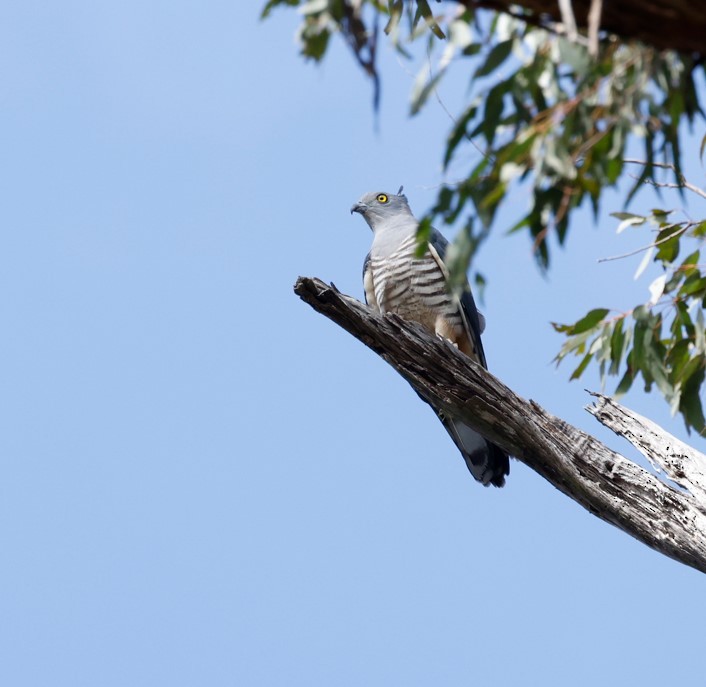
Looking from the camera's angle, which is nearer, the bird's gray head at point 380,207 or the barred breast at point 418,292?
the barred breast at point 418,292

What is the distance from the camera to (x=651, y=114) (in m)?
2.75

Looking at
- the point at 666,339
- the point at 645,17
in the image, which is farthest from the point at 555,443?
the point at 645,17

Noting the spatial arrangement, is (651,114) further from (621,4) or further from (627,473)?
(627,473)

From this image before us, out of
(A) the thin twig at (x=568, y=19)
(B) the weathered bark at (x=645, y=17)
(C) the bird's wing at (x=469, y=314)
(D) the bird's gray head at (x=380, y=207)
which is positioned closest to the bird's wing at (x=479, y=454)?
(C) the bird's wing at (x=469, y=314)

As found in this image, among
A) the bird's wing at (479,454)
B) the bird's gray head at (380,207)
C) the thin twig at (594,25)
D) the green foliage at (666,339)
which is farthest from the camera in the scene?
the bird's gray head at (380,207)

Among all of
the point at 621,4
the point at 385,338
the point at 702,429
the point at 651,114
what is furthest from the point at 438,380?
the point at 621,4

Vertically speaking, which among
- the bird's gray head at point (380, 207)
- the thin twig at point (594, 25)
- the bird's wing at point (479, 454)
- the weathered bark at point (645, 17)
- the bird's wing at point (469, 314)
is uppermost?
the bird's gray head at point (380, 207)

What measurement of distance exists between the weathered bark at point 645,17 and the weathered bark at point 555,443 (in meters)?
2.41

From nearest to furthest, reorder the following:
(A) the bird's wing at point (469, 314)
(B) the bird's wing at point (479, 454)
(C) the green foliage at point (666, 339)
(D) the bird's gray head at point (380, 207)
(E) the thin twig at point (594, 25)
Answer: (E) the thin twig at point (594, 25) → (C) the green foliage at point (666, 339) → (B) the bird's wing at point (479, 454) → (A) the bird's wing at point (469, 314) → (D) the bird's gray head at point (380, 207)

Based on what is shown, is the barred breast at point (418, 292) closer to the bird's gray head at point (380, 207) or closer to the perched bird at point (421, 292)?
the perched bird at point (421, 292)

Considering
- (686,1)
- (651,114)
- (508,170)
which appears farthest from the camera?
(651,114)

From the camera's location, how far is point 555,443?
15.3 ft

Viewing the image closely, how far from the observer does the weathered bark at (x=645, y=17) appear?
2203 millimetres

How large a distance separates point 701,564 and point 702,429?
0.73 m
